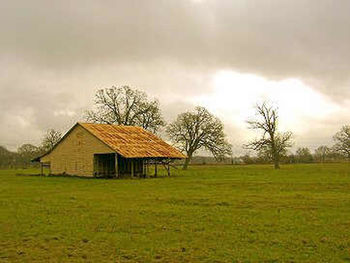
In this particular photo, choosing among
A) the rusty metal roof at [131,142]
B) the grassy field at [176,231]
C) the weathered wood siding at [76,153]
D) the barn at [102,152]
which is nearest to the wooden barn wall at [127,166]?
the barn at [102,152]

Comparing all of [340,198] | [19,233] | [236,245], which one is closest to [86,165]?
[340,198]

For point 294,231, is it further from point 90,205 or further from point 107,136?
point 107,136

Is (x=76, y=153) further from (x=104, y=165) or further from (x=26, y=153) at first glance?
(x=26, y=153)

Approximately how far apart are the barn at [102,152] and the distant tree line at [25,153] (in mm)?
48127

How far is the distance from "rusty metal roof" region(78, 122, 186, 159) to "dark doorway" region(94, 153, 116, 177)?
88.7 inches

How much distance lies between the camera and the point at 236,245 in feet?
30.7

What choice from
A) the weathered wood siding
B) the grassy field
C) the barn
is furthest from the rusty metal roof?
the grassy field

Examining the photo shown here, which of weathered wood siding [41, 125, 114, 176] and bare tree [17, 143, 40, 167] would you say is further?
bare tree [17, 143, 40, 167]

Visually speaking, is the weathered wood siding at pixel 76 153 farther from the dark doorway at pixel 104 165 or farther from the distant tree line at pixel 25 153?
the distant tree line at pixel 25 153

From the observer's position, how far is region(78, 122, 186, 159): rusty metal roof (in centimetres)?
4009

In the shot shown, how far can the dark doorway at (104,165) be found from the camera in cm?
4159

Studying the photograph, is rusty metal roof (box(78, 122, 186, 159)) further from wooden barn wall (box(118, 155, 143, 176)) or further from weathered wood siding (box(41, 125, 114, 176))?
wooden barn wall (box(118, 155, 143, 176))

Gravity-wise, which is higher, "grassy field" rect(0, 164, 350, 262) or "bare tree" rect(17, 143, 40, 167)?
"bare tree" rect(17, 143, 40, 167)

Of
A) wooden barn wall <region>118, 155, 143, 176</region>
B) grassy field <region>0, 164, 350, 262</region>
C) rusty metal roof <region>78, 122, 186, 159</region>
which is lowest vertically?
grassy field <region>0, 164, 350, 262</region>
